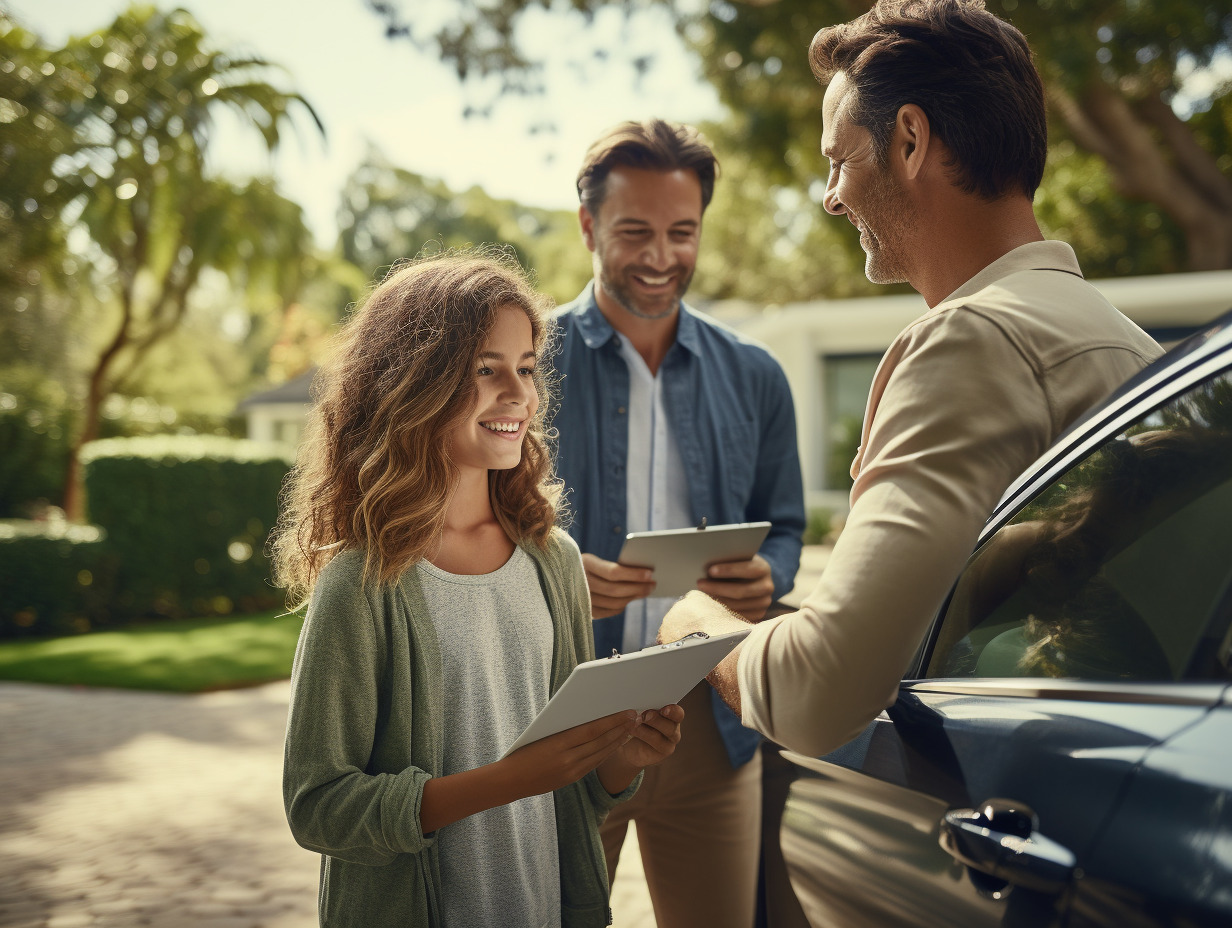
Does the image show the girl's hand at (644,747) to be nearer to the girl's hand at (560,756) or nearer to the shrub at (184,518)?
the girl's hand at (560,756)

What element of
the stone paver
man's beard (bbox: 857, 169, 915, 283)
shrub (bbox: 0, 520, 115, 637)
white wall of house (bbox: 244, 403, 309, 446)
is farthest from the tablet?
white wall of house (bbox: 244, 403, 309, 446)

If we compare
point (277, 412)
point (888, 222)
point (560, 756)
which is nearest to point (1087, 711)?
point (560, 756)

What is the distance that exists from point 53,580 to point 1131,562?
12874mm

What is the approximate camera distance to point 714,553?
2.45 m

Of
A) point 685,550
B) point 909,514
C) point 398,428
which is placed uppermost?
point 398,428

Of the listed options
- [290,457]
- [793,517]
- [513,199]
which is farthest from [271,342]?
[793,517]

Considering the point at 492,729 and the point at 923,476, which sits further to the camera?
the point at 492,729

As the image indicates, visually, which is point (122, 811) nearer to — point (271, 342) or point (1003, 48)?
point (1003, 48)

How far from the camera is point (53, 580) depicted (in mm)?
11906

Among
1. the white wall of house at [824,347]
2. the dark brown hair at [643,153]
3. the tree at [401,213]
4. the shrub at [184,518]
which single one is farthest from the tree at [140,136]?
the tree at [401,213]

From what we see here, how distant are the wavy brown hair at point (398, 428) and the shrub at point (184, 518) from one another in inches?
428

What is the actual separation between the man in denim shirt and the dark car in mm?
1164

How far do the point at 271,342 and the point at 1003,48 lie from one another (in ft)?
188

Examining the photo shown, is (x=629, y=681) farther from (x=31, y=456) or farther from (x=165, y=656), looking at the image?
(x=31, y=456)
